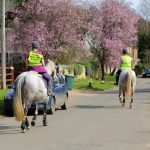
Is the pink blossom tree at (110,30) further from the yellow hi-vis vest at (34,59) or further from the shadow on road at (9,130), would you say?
the yellow hi-vis vest at (34,59)

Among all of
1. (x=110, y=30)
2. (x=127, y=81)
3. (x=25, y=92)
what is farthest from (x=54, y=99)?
(x=110, y=30)

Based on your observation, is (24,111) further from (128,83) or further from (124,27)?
(124,27)

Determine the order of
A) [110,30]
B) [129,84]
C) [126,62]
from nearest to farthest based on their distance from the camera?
1. [129,84]
2. [126,62]
3. [110,30]

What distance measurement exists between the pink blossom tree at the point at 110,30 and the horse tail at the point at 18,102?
42.7 metres

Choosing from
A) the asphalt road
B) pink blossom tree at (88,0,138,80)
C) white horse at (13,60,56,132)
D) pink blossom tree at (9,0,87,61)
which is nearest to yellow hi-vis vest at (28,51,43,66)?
white horse at (13,60,56,132)

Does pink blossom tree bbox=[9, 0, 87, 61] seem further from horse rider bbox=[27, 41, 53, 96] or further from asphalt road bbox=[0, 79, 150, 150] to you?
horse rider bbox=[27, 41, 53, 96]

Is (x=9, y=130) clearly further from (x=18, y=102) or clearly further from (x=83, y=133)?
(x=83, y=133)

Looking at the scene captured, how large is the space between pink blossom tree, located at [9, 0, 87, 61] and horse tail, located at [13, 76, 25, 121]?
25.8 meters

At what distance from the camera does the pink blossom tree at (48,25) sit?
40.7m

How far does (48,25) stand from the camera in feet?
136

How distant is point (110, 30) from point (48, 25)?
59.7 ft

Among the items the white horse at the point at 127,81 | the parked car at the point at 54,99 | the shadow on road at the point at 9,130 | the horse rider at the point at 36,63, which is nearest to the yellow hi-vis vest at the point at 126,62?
Result: the white horse at the point at 127,81

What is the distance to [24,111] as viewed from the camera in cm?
1448

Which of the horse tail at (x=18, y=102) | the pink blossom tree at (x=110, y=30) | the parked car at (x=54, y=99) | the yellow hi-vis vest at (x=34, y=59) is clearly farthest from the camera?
the pink blossom tree at (x=110, y=30)
